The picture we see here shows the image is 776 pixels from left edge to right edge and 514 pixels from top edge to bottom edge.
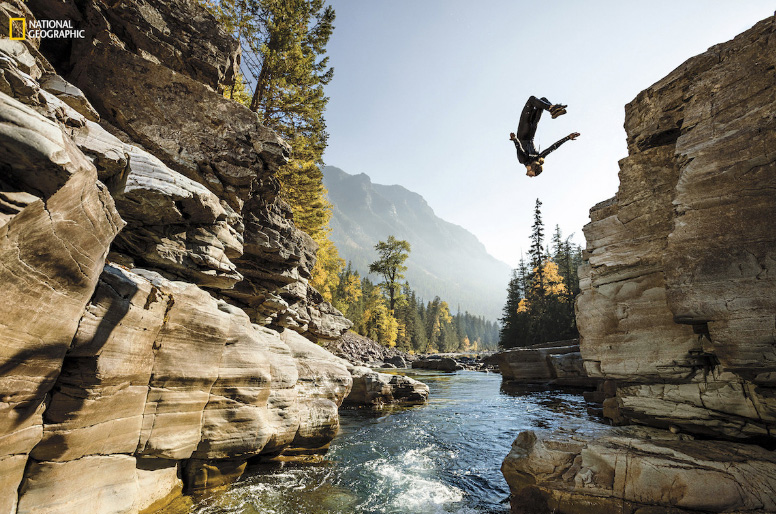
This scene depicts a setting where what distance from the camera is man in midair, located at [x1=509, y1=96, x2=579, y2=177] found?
312 inches

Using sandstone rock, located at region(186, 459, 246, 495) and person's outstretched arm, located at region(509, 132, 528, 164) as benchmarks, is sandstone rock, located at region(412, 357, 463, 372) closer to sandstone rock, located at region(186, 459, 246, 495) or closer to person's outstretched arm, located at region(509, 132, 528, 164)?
sandstone rock, located at region(186, 459, 246, 495)

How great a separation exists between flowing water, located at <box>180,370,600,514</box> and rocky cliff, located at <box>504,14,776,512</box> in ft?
5.22

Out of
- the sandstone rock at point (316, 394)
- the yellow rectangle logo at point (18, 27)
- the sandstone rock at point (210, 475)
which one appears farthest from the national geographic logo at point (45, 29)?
the sandstone rock at point (316, 394)

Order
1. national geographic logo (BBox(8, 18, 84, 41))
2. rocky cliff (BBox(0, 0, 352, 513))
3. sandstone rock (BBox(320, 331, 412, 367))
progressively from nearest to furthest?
rocky cliff (BBox(0, 0, 352, 513)) → national geographic logo (BBox(8, 18, 84, 41)) → sandstone rock (BBox(320, 331, 412, 367))

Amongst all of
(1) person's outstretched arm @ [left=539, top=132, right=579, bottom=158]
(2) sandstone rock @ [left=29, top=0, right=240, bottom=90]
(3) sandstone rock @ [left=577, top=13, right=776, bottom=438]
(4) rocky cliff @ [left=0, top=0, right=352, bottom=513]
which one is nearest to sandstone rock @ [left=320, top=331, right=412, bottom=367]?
(4) rocky cliff @ [left=0, top=0, right=352, bottom=513]

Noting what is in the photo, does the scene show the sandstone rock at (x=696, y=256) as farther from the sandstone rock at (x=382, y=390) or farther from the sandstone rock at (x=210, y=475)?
the sandstone rock at (x=382, y=390)

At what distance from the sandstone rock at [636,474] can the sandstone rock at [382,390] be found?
11.2 m

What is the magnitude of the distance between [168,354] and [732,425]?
34.5ft

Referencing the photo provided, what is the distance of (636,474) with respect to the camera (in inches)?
214

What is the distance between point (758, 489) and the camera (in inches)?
186

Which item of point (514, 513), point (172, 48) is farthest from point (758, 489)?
point (172, 48)

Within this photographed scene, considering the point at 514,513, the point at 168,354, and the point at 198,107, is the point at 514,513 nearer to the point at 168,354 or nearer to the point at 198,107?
the point at 168,354

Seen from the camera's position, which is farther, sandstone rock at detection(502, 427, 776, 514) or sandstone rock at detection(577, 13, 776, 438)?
sandstone rock at detection(577, 13, 776, 438)

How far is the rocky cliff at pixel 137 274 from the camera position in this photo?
4137 mm
